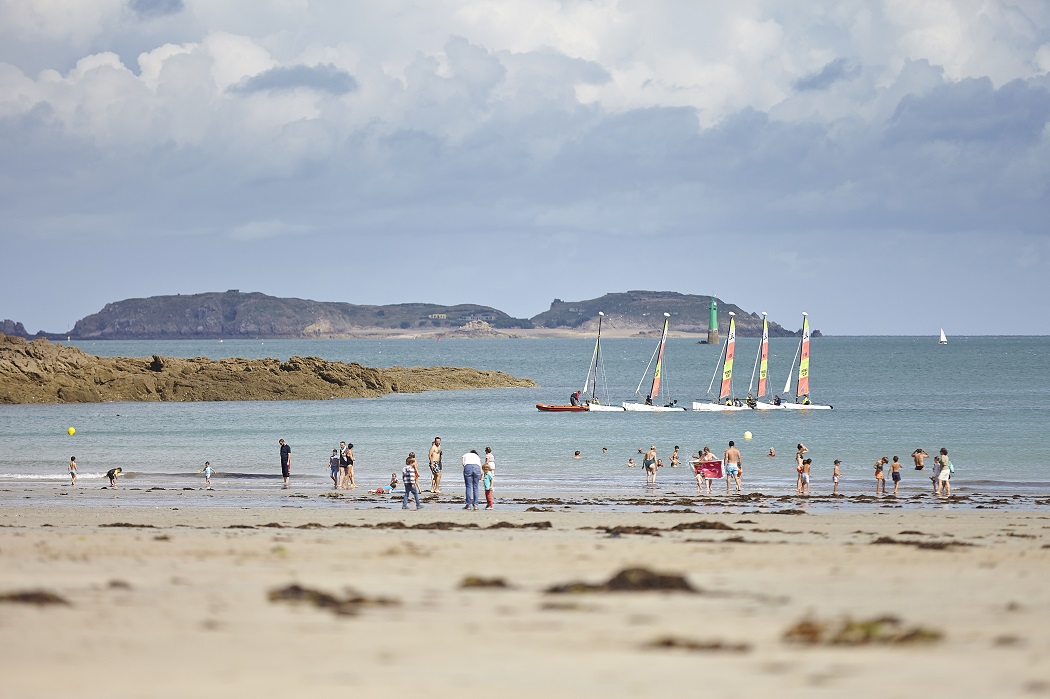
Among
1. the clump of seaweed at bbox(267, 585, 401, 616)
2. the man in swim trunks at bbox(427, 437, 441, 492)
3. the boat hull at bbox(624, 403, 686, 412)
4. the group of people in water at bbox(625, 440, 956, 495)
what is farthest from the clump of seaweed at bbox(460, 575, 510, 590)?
the boat hull at bbox(624, 403, 686, 412)

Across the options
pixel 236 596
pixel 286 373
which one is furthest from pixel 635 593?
pixel 286 373

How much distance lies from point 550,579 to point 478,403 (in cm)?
7191

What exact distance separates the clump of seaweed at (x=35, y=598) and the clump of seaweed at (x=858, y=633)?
6.43 m

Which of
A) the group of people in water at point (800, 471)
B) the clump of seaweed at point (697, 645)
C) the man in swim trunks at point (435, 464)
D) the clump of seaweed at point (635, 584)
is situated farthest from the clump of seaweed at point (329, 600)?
the group of people in water at point (800, 471)

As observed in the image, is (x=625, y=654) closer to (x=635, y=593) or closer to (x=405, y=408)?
(x=635, y=593)

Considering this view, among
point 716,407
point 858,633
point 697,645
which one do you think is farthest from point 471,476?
point 716,407

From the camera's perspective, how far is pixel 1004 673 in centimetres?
822

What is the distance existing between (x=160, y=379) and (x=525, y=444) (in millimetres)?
43331

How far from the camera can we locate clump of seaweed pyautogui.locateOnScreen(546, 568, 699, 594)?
39.2 feet

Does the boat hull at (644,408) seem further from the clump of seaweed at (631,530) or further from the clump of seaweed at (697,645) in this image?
the clump of seaweed at (697,645)

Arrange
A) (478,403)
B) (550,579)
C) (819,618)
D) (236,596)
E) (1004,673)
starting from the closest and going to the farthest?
(1004,673) → (819,618) → (236,596) → (550,579) → (478,403)

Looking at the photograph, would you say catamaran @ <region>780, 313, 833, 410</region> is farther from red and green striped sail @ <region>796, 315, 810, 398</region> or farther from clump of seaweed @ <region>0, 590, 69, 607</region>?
clump of seaweed @ <region>0, 590, 69, 607</region>

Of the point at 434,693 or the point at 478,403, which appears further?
the point at 478,403

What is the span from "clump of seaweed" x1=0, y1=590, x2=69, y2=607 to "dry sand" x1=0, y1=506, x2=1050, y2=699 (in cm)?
12
